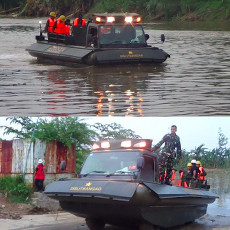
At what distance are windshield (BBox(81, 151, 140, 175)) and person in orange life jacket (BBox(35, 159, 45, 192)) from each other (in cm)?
252

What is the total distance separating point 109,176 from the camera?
399 inches

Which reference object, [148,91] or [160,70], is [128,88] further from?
[160,70]

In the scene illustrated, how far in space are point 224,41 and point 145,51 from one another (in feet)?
42.6

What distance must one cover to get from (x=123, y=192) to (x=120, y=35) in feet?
36.5

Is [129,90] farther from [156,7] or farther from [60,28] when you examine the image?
[156,7]

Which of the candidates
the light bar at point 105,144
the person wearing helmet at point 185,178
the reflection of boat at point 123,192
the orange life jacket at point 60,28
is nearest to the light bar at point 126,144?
the reflection of boat at point 123,192

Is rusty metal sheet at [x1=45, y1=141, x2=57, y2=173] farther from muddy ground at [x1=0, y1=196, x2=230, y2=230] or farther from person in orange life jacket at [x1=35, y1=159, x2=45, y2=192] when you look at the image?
muddy ground at [x1=0, y1=196, x2=230, y2=230]

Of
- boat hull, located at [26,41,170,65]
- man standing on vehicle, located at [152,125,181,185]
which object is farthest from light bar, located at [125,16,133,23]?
man standing on vehicle, located at [152,125,181,185]

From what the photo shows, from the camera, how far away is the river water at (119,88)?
1282 centimetres

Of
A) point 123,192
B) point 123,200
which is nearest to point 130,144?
point 123,192

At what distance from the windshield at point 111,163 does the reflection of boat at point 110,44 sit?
880cm

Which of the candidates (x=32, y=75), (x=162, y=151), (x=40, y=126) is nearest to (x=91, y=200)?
(x=162, y=151)

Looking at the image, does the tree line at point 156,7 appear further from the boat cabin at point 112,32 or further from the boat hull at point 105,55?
the boat hull at point 105,55

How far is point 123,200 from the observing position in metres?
9.34
